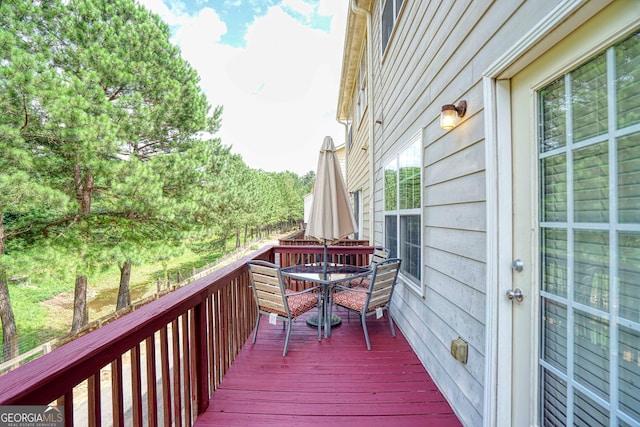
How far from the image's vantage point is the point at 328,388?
7.22ft

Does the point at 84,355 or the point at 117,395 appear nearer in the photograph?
the point at 84,355

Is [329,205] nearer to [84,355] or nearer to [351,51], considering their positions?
[84,355]

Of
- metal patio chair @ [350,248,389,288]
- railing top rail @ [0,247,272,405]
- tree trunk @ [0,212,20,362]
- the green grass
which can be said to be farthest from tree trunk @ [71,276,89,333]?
railing top rail @ [0,247,272,405]

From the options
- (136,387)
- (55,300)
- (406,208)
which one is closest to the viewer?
(136,387)

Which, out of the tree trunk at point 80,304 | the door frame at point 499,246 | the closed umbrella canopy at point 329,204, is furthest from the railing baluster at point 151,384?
the tree trunk at point 80,304

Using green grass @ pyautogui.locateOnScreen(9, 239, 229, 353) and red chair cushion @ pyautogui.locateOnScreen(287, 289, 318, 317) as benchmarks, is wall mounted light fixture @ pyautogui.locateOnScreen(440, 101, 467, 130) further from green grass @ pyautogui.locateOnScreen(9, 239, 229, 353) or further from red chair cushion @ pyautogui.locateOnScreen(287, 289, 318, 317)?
green grass @ pyautogui.locateOnScreen(9, 239, 229, 353)

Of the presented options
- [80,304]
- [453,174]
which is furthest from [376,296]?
[80,304]

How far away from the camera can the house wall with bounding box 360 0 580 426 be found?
1.62 metres

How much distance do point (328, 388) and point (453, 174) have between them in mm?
1883

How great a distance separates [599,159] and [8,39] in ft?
29.5

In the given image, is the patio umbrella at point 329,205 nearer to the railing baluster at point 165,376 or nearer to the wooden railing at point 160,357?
the wooden railing at point 160,357

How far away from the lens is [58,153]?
6.96 m

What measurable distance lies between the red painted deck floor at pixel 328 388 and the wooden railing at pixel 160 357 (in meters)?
0.21

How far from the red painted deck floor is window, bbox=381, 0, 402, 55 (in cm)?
390
